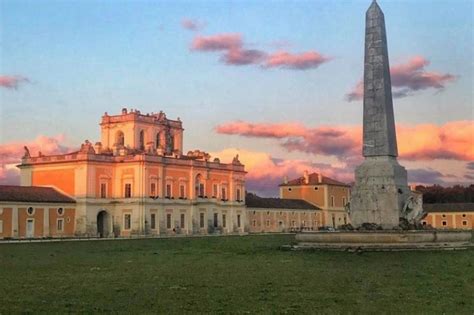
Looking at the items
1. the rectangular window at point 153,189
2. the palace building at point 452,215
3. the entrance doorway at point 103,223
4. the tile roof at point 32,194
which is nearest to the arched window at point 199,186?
the rectangular window at point 153,189

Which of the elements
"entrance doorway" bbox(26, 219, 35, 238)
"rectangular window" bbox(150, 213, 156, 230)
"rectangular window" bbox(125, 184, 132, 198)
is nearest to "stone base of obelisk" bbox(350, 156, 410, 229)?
"entrance doorway" bbox(26, 219, 35, 238)

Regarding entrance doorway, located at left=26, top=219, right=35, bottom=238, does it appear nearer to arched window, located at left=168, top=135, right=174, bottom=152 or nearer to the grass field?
arched window, located at left=168, top=135, right=174, bottom=152

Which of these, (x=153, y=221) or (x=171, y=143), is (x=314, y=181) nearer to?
(x=171, y=143)

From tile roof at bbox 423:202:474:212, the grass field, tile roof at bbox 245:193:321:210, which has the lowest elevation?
the grass field

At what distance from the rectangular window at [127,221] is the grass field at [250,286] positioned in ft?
129

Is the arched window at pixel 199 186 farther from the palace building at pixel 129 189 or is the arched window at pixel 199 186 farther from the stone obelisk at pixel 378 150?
the stone obelisk at pixel 378 150

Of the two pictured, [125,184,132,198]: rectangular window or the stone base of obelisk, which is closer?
the stone base of obelisk

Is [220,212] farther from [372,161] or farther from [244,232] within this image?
[372,161]

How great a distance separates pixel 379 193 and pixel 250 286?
12066 millimetres

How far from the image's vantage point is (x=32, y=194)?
51.8 m

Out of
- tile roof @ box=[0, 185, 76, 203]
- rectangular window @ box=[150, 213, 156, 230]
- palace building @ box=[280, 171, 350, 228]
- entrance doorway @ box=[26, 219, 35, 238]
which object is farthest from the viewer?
palace building @ box=[280, 171, 350, 228]

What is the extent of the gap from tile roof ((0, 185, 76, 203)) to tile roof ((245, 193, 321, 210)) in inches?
902

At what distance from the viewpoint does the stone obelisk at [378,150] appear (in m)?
22.8

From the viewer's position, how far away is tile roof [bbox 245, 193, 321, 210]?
7371 centimetres
